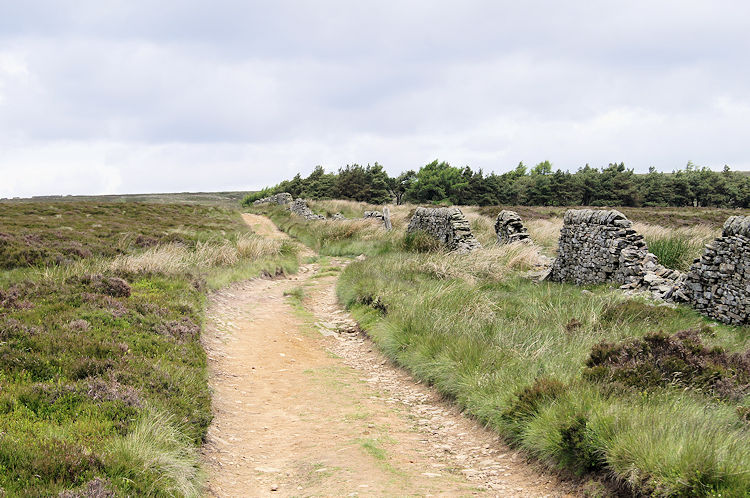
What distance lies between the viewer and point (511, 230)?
1902cm

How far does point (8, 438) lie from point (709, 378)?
22.1ft

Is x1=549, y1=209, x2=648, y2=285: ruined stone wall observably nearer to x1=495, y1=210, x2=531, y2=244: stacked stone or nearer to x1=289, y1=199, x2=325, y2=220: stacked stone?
x1=495, y1=210, x2=531, y2=244: stacked stone

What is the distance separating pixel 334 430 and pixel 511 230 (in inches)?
570

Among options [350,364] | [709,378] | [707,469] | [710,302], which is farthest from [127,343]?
[710,302]

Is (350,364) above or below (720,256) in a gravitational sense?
below

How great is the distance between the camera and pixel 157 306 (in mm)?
8984

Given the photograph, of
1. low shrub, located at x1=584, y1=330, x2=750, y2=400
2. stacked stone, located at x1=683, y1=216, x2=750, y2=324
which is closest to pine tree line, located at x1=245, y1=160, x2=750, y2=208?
stacked stone, located at x1=683, y1=216, x2=750, y2=324

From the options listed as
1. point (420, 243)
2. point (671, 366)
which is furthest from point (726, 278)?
point (420, 243)

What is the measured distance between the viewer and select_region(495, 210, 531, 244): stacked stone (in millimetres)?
18653

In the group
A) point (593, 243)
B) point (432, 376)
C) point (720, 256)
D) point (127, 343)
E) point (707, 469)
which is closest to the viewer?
point (707, 469)

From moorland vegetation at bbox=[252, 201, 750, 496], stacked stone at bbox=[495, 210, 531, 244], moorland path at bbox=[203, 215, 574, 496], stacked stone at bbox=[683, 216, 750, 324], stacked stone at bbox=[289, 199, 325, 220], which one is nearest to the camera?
moorland vegetation at bbox=[252, 201, 750, 496]

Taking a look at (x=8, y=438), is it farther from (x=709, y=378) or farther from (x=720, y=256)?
(x=720, y=256)

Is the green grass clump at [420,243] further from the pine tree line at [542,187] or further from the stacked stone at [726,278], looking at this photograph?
the pine tree line at [542,187]

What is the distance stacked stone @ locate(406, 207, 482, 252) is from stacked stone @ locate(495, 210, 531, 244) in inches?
54.3
